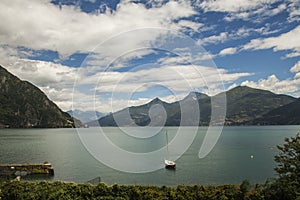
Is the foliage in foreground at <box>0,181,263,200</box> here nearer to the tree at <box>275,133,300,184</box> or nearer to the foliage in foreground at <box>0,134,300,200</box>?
the foliage in foreground at <box>0,134,300,200</box>

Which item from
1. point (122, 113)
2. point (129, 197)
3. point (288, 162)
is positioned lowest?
point (129, 197)

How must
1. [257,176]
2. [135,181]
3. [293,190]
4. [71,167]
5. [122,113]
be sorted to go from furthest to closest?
[71,167] < [257,176] < [135,181] < [293,190] < [122,113]

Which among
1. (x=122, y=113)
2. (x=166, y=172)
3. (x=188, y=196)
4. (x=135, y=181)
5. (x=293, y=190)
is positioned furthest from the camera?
(x=166, y=172)

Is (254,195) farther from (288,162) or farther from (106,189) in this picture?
(106,189)

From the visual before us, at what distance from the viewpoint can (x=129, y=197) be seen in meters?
22.1

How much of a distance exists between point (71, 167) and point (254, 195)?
150ft

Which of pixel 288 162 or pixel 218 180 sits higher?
pixel 288 162

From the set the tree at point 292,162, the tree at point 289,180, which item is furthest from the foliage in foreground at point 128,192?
the tree at point 292,162

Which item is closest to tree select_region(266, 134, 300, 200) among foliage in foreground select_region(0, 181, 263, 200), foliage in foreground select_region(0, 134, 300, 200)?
foliage in foreground select_region(0, 134, 300, 200)

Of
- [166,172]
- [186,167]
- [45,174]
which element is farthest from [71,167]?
[186,167]

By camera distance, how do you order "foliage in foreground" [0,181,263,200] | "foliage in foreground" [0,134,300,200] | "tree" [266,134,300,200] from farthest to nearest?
"foliage in foreground" [0,181,263,200] → "foliage in foreground" [0,134,300,200] → "tree" [266,134,300,200]

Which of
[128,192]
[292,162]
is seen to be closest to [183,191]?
[128,192]

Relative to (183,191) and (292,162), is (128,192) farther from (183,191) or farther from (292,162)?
(292,162)

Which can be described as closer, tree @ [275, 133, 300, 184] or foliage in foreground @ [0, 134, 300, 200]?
foliage in foreground @ [0, 134, 300, 200]
